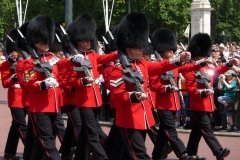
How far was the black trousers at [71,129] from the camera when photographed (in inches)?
389

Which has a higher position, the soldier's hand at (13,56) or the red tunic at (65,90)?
the soldier's hand at (13,56)

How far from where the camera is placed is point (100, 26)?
4375cm

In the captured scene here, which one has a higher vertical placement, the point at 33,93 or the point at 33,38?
the point at 33,38

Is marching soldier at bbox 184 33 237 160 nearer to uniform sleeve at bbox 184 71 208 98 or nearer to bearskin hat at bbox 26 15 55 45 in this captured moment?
uniform sleeve at bbox 184 71 208 98

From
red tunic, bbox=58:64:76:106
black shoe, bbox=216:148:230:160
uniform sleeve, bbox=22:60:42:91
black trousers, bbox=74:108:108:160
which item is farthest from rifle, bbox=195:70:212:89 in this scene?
uniform sleeve, bbox=22:60:42:91

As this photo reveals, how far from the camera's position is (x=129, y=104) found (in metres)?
7.76

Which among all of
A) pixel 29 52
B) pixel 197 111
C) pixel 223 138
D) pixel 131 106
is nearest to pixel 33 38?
pixel 29 52

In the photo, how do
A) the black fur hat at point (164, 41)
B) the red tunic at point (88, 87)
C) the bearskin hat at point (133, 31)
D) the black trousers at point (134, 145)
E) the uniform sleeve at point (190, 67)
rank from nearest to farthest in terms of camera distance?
1. the black trousers at point (134, 145)
2. the bearskin hat at point (133, 31)
3. the uniform sleeve at point (190, 67)
4. the red tunic at point (88, 87)
5. the black fur hat at point (164, 41)

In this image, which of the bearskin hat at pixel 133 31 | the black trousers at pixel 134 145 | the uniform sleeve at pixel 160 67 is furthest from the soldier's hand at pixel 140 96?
the bearskin hat at pixel 133 31

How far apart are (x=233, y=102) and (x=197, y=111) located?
4.02 m

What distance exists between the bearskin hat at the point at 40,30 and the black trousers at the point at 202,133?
2.39 m

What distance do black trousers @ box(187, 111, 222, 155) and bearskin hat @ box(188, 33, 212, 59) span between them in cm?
92

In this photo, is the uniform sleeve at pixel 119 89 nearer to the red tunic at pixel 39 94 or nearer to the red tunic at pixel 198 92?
the red tunic at pixel 39 94

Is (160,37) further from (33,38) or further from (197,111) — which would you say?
(33,38)
